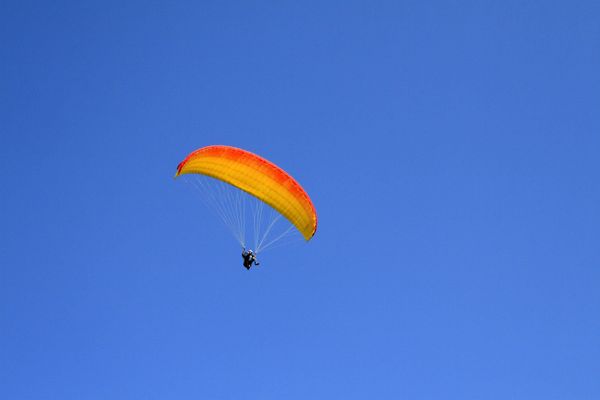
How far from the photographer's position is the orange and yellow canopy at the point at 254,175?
44062mm

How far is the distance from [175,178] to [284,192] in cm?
592

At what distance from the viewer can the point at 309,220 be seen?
147 ft

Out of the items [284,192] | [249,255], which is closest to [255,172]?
[284,192]

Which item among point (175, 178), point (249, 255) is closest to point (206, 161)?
point (175, 178)

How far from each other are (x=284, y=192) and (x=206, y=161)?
4.57 meters

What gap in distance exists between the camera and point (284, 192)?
44250mm

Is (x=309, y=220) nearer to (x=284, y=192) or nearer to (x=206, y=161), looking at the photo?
(x=284, y=192)

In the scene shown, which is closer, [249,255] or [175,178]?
[175,178]

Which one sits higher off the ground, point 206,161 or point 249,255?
point 206,161

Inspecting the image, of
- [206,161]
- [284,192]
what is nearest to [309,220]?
[284,192]

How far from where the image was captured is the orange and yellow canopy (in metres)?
44.1

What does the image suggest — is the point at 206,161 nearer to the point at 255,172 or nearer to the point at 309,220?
the point at 255,172

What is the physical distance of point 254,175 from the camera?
44125 mm

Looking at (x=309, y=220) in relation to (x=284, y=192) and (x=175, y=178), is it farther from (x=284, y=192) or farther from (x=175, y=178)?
(x=175, y=178)
